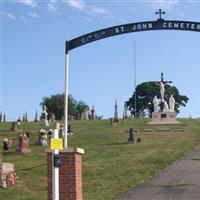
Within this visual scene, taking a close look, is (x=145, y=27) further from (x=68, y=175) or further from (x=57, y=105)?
(x=57, y=105)

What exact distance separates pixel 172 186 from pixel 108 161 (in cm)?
855

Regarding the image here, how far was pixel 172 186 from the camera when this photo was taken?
63.1 ft

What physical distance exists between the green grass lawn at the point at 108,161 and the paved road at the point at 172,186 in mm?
530

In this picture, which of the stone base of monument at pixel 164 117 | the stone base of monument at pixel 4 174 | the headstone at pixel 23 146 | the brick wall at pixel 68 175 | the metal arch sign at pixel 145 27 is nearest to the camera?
the brick wall at pixel 68 175

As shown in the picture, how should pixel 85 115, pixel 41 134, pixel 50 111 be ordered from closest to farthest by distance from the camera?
pixel 41 134 < pixel 85 115 < pixel 50 111

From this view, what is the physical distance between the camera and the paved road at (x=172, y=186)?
1733 centimetres

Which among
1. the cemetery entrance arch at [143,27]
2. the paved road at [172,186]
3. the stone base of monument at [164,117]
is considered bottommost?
the paved road at [172,186]

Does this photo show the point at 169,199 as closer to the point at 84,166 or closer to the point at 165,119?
the point at 84,166

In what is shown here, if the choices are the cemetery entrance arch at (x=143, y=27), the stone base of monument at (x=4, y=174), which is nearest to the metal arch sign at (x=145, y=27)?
the cemetery entrance arch at (x=143, y=27)

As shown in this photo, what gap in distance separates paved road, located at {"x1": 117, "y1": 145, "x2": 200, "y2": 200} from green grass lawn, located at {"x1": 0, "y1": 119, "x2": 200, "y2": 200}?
1.74 feet

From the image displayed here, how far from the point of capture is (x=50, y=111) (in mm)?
116688

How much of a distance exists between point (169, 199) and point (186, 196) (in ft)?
2.39

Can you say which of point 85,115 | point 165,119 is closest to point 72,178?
point 165,119

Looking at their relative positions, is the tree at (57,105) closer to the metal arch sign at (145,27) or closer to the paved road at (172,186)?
the paved road at (172,186)
